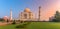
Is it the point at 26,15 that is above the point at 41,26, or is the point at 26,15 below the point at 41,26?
above

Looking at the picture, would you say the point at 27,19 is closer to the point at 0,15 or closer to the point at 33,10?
the point at 33,10

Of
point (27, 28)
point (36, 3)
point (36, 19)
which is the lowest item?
point (27, 28)

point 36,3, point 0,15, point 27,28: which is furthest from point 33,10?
point 0,15

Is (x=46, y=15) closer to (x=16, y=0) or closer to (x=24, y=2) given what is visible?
(x=24, y=2)

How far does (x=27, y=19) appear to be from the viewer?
1.97 metres

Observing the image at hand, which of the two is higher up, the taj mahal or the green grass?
the taj mahal

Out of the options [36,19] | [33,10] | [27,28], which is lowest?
[27,28]

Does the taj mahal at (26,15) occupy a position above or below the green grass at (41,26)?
above

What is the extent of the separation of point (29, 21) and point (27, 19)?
0.05 m

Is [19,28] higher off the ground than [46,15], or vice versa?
[46,15]

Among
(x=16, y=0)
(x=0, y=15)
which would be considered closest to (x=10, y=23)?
(x=0, y=15)

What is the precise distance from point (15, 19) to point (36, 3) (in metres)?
0.47

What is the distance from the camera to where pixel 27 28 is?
193 centimetres

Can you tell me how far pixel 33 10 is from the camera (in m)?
1.99
